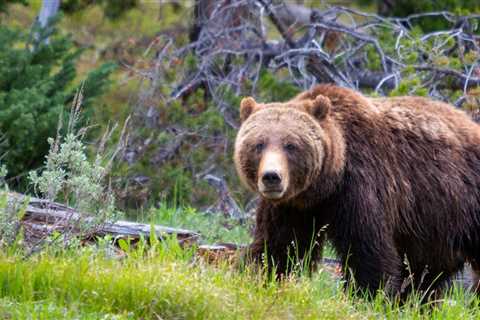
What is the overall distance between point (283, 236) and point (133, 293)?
210 cm

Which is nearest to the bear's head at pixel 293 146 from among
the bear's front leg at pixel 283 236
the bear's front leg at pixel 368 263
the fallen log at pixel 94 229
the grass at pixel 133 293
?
the bear's front leg at pixel 283 236

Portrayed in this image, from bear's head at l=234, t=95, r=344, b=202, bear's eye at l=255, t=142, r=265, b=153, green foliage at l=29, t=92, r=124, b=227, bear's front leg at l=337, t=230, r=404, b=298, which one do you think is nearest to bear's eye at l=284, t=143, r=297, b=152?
bear's head at l=234, t=95, r=344, b=202

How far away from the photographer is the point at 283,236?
6.97 metres

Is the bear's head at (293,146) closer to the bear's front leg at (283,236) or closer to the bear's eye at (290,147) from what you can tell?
the bear's eye at (290,147)

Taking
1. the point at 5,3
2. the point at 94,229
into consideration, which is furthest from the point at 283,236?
the point at 5,3

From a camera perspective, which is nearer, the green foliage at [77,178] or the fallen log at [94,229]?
the green foliage at [77,178]

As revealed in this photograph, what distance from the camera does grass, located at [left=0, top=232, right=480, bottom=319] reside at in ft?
16.3

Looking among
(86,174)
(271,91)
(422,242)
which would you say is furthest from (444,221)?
(271,91)

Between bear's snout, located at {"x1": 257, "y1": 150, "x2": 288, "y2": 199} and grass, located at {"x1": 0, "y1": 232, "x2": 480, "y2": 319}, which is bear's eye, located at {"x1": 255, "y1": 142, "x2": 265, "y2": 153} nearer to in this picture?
bear's snout, located at {"x1": 257, "y1": 150, "x2": 288, "y2": 199}

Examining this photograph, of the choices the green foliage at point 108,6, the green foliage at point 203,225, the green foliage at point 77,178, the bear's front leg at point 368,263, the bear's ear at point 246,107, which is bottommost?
the green foliage at point 203,225

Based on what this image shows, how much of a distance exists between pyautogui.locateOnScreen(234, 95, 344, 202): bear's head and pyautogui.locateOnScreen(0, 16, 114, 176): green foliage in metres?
3.30

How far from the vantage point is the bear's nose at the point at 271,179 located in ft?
20.9

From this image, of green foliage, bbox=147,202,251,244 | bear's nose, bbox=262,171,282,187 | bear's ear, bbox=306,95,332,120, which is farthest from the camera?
green foliage, bbox=147,202,251,244

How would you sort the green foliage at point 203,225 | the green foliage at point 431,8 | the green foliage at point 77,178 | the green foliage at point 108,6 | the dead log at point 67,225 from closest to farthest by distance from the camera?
the green foliage at point 77,178, the dead log at point 67,225, the green foliage at point 203,225, the green foliage at point 431,8, the green foliage at point 108,6
